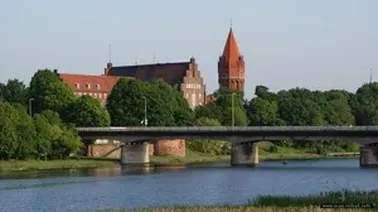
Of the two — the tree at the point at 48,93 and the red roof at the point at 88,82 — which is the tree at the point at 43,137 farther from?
the red roof at the point at 88,82

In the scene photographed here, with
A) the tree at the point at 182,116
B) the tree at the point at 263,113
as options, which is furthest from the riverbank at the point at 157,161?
the tree at the point at 263,113

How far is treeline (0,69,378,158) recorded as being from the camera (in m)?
114

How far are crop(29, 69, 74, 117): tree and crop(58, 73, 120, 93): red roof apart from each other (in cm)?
2949

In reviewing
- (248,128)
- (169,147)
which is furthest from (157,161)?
(248,128)

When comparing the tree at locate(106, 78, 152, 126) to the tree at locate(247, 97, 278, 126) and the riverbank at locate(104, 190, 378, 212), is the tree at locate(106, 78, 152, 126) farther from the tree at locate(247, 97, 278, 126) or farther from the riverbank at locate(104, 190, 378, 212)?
the riverbank at locate(104, 190, 378, 212)

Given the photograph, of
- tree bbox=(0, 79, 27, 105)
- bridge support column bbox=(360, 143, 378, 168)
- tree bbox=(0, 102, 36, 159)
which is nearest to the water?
tree bbox=(0, 102, 36, 159)

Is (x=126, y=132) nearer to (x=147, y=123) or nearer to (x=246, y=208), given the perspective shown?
(x=147, y=123)

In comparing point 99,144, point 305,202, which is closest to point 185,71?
point 99,144

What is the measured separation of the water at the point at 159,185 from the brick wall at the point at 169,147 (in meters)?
24.3

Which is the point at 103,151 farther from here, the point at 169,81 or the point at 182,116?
the point at 169,81

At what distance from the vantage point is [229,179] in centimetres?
9412

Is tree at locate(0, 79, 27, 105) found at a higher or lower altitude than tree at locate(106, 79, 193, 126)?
higher

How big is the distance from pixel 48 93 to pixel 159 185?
2375 inches

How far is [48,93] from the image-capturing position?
143125 mm
